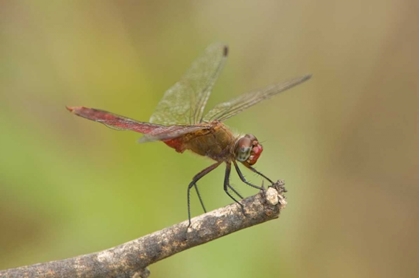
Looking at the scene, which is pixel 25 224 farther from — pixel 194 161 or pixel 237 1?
pixel 237 1

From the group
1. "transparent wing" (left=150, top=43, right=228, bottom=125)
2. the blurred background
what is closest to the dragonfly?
"transparent wing" (left=150, top=43, right=228, bottom=125)

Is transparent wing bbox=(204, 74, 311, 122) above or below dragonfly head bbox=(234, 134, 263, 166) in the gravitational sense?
above

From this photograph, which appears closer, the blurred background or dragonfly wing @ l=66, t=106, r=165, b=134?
dragonfly wing @ l=66, t=106, r=165, b=134

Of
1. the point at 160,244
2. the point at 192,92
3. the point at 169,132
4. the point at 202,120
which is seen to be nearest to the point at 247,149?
the point at 169,132

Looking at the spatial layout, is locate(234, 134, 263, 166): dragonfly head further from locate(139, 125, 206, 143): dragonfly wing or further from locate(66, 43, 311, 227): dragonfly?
locate(139, 125, 206, 143): dragonfly wing

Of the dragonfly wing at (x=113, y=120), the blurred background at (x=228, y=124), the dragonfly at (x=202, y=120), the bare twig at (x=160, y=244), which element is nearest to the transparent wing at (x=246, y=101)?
the dragonfly at (x=202, y=120)

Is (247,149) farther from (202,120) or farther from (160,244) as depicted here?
(160,244)

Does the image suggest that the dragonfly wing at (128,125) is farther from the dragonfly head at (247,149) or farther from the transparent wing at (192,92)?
the transparent wing at (192,92)
